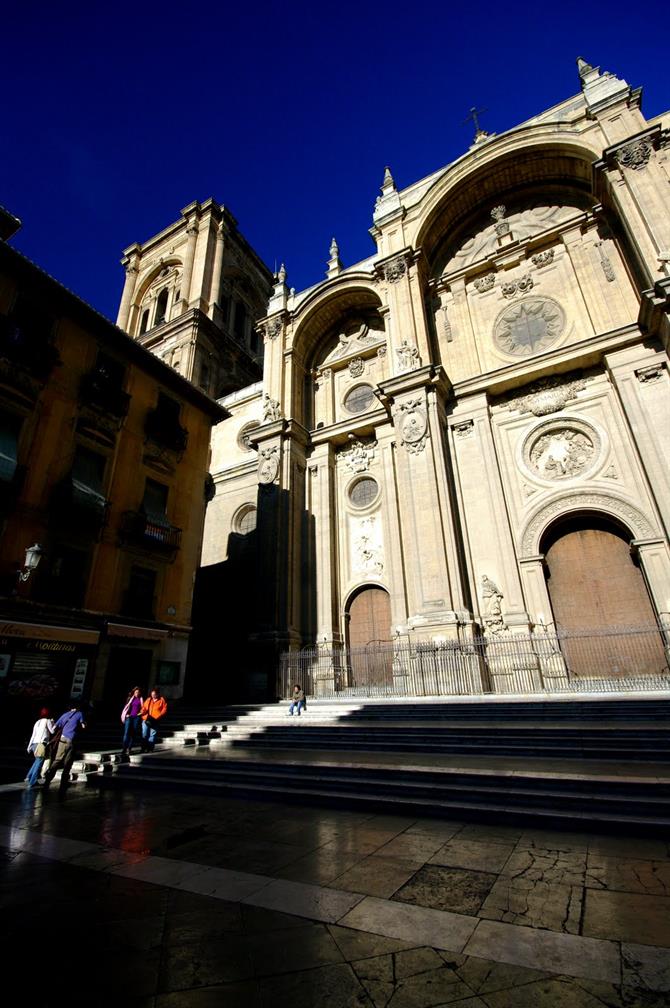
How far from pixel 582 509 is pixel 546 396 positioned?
4.65 metres

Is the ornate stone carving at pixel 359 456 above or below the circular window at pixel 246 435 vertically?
below

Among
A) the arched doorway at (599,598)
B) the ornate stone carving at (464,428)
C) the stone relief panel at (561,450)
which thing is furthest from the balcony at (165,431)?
the arched doorway at (599,598)

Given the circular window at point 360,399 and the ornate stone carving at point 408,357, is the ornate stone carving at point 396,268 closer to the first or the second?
the ornate stone carving at point 408,357

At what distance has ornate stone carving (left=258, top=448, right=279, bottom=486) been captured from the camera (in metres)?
20.1

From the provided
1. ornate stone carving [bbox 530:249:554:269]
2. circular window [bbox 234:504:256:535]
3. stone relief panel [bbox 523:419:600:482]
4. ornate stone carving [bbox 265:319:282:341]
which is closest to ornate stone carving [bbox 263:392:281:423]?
ornate stone carving [bbox 265:319:282:341]

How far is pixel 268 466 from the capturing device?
67.2ft

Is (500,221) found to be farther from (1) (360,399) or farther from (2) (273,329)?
(2) (273,329)

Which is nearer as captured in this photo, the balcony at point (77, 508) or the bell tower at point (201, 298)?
the balcony at point (77, 508)

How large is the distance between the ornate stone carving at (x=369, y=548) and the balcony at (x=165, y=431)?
7.91 m

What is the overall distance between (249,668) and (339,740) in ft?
28.8

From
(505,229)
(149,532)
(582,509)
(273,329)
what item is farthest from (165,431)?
(505,229)

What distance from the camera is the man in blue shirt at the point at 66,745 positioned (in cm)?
765

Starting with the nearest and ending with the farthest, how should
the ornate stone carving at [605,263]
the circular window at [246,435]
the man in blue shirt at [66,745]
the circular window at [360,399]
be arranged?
the man in blue shirt at [66,745] → the ornate stone carving at [605,263] → the circular window at [360,399] → the circular window at [246,435]

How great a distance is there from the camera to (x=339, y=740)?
29.4 ft
